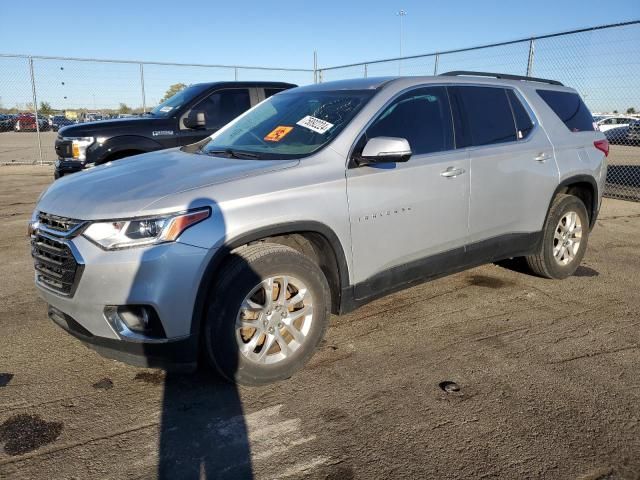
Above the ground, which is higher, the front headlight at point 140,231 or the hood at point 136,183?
the hood at point 136,183

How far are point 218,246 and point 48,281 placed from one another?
42.5 inches

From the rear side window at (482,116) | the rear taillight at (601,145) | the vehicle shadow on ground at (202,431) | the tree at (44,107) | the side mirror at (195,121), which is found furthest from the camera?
the tree at (44,107)

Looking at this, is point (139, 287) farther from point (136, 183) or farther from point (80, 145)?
point (80, 145)

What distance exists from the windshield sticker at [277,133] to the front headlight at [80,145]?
4.05m

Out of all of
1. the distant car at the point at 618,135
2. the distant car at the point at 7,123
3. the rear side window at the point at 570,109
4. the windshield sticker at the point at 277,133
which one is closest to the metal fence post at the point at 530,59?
the rear side window at the point at 570,109

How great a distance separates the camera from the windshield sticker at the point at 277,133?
360 centimetres

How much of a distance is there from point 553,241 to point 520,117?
1199mm

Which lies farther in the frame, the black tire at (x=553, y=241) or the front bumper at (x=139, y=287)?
the black tire at (x=553, y=241)

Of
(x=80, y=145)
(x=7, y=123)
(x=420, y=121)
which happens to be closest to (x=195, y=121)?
(x=80, y=145)

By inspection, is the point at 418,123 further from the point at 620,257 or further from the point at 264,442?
the point at 620,257

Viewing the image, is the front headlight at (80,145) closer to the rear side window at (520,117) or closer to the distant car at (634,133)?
the rear side window at (520,117)

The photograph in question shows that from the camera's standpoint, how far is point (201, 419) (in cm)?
273

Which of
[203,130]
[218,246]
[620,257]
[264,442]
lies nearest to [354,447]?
[264,442]

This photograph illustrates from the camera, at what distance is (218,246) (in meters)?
2.69
